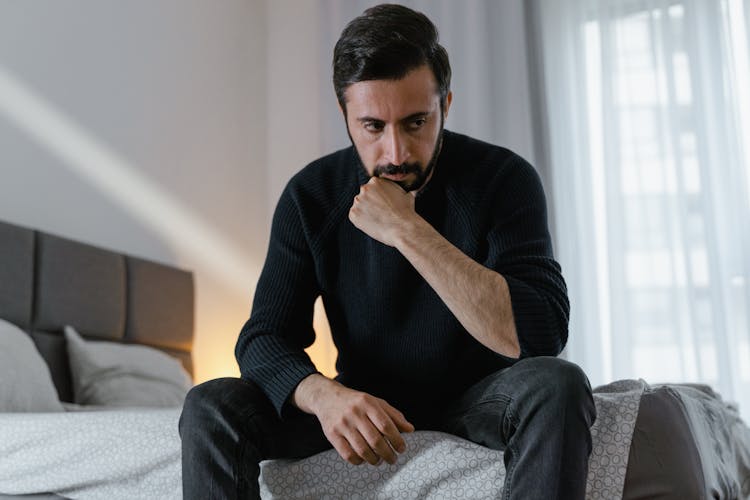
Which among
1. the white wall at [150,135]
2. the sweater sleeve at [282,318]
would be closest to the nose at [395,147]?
the sweater sleeve at [282,318]

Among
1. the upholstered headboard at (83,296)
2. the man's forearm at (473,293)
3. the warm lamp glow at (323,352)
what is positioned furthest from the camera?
the warm lamp glow at (323,352)

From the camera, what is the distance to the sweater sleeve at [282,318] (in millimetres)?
1450

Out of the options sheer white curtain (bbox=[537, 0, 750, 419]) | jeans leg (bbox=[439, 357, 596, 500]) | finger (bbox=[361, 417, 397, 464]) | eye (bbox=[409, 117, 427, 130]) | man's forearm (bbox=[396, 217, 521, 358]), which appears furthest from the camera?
sheer white curtain (bbox=[537, 0, 750, 419])

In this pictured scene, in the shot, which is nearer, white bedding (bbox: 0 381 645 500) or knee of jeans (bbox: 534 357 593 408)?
knee of jeans (bbox: 534 357 593 408)

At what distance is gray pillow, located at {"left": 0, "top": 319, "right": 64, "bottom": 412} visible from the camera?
223cm

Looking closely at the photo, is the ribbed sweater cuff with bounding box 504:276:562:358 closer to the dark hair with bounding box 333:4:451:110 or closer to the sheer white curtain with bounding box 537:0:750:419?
the dark hair with bounding box 333:4:451:110

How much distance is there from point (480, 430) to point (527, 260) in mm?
301

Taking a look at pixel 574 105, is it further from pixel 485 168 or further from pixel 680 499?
pixel 680 499

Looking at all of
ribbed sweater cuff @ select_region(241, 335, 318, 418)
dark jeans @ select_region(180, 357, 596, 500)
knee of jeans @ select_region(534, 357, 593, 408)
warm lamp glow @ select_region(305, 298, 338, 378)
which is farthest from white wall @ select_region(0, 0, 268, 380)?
knee of jeans @ select_region(534, 357, 593, 408)

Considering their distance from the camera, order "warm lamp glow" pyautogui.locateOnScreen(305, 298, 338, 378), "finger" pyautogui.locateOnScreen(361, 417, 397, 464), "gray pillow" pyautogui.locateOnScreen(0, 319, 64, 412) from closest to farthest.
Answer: "finger" pyautogui.locateOnScreen(361, 417, 397, 464) < "gray pillow" pyautogui.locateOnScreen(0, 319, 64, 412) < "warm lamp glow" pyautogui.locateOnScreen(305, 298, 338, 378)

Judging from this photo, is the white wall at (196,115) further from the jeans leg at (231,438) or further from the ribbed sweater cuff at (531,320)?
the ribbed sweater cuff at (531,320)

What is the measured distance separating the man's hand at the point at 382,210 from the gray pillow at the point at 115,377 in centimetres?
145

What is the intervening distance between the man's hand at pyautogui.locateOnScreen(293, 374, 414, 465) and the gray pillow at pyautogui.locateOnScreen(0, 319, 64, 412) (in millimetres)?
1227

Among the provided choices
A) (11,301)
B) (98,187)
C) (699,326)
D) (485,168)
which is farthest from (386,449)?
(699,326)
